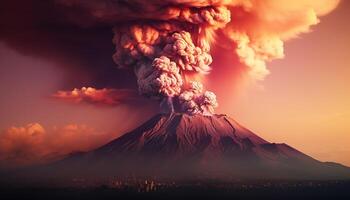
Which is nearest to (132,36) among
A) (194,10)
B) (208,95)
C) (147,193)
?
(194,10)

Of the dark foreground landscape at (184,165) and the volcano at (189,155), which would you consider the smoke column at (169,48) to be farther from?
the volcano at (189,155)

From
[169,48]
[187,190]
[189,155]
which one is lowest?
A: [187,190]

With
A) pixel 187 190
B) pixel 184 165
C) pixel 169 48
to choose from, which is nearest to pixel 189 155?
pixel 184 165

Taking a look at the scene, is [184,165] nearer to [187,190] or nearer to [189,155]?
[189,155]

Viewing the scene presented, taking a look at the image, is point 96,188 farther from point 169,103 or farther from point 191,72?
point 191,72

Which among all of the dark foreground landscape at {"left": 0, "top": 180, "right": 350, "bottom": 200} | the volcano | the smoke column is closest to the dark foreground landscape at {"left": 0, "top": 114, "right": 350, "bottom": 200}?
the volcano

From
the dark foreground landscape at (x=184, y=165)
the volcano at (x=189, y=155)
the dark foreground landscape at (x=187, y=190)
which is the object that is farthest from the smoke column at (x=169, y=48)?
the volcano at (x=189, y=155)
